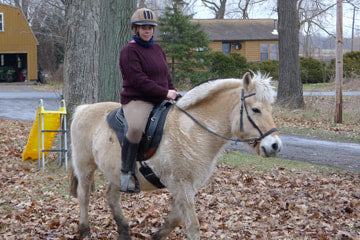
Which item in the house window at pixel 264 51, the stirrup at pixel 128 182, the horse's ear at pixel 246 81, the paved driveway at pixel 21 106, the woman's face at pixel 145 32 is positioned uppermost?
the house window at pixel 264 51

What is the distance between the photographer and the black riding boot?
5.21m

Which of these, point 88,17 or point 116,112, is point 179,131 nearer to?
point 116,112

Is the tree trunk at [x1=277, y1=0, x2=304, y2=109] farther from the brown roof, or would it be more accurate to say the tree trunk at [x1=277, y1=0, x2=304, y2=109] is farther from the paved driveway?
the brown roof

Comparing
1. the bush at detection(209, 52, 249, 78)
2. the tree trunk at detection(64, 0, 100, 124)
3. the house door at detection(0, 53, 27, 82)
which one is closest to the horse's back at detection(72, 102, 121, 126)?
the tree trunk at detection(64, 0, 100, 124)

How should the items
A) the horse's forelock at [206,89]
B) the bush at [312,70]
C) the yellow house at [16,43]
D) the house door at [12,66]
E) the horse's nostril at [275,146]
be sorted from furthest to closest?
the house door at [12,66] → the yellow house at [16,43] → the bush at [312,70] → the horse's forelock at [206,89] → the horse's nostril at [275,146]

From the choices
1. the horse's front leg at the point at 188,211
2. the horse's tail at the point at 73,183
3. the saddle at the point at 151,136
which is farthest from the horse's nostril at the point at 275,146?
the horse's tail at the point at 73,183

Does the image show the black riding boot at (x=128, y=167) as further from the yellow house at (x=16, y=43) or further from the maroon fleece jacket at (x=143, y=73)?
the yellow house at (x=16, y=43)

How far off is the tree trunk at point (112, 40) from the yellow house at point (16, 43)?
117ft

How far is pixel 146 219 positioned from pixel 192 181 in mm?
2237

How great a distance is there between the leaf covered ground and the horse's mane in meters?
2.08

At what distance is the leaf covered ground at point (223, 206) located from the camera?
6422mm

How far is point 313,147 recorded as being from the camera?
43.1ft

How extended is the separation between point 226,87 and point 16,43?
42.9 m

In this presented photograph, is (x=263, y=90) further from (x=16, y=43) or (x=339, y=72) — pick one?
(x=16, y=43)
